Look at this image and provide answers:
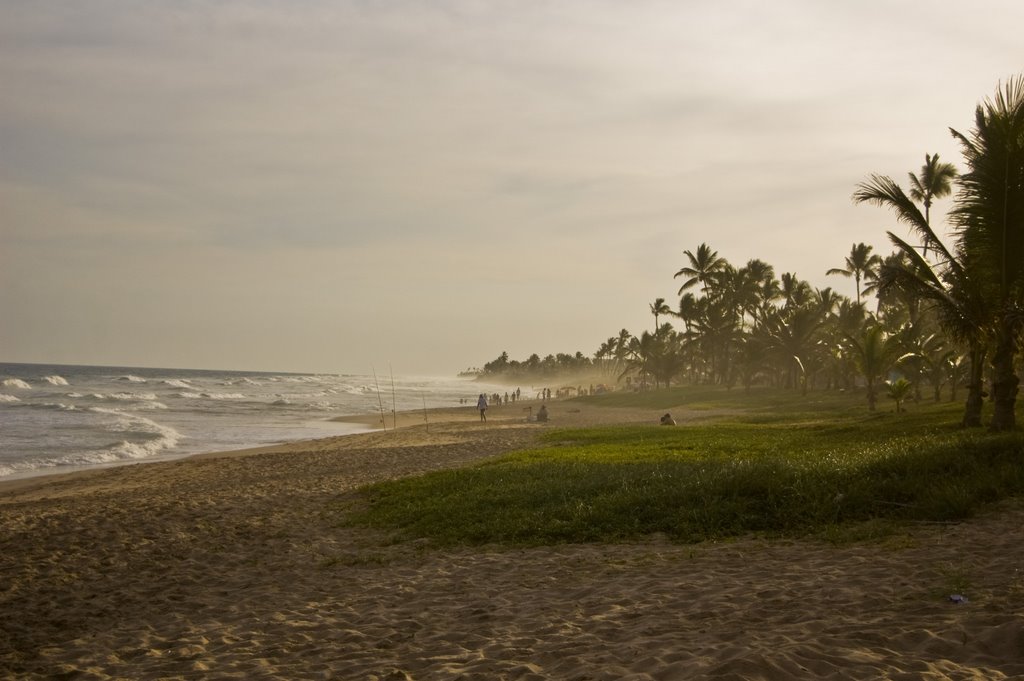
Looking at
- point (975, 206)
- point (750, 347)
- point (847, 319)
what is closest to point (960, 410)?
point (975, 206)

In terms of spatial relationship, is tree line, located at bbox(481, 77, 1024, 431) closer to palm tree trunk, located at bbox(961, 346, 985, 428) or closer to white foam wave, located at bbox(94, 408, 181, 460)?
palm tree trunk, located at bbox(961, 346, 985, 428)

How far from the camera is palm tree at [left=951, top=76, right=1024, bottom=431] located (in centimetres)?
1752

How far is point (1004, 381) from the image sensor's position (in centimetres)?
1802

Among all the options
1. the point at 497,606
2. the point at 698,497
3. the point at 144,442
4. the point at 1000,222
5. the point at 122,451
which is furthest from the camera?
the point at 144,442

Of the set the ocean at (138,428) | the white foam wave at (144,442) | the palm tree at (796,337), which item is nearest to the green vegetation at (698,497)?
the ocean at (138,428)

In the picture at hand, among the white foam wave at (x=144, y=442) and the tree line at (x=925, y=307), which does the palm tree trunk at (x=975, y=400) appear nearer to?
the tree line at (x=925, y=307)

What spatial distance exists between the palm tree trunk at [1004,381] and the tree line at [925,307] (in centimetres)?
3

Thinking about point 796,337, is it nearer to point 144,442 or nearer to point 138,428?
point 144,442

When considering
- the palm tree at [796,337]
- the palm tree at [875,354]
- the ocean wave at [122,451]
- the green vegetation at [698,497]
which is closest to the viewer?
the green vegetation at [698,497]

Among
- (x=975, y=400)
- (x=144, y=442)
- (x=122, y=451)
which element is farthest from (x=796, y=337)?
(x=122, y=451)

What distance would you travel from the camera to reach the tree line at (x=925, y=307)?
702 inches

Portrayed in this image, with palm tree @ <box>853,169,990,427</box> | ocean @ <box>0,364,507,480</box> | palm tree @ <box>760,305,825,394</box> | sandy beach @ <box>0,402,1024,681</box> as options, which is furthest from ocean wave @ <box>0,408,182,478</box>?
palm tree @ <box>760,305,825,394</box>

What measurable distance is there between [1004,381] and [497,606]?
51.6 ft

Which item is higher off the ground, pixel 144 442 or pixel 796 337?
pixel 796 337
